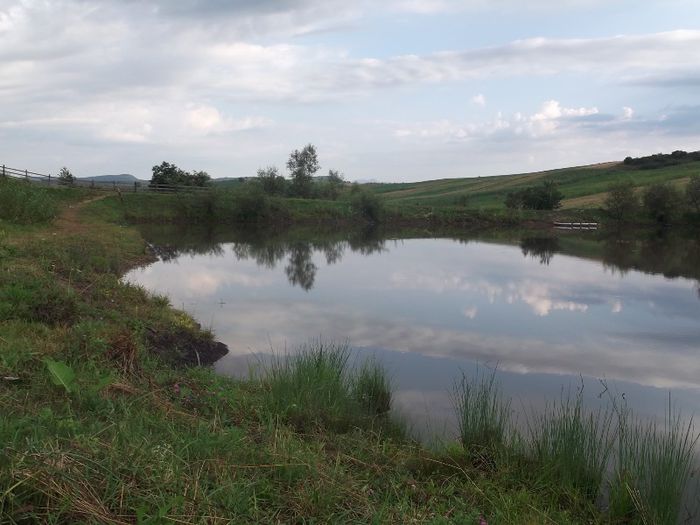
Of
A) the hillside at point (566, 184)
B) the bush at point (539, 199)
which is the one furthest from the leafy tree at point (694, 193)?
the bush at point (539, 199)

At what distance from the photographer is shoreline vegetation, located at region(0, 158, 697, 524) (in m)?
3.60

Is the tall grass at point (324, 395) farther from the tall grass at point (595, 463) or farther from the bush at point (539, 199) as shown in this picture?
the bush at point (539, 199)

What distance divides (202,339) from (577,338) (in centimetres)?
949

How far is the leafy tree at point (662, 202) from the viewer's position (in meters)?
56.6

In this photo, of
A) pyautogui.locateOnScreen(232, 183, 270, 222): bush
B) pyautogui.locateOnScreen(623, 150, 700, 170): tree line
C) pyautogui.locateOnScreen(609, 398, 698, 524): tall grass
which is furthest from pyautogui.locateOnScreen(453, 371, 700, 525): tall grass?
pyautogui.locateOnScreen(623, 150, 700, 170): tree line

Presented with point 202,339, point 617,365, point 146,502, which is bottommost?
point 617,365

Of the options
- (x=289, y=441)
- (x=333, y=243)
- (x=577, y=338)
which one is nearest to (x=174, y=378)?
(x=289, y=441)

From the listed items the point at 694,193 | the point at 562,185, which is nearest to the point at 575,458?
the point at 694,193

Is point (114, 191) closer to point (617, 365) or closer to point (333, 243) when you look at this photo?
point (333, 243)

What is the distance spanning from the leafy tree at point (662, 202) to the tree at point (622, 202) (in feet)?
3.73

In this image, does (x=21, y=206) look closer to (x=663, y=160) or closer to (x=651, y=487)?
(x=651, y=487)

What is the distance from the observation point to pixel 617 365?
41.5 ft

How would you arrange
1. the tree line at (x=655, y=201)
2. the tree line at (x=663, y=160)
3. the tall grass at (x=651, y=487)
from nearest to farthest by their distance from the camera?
the tall grass at (x=651, y=487) < the tree line at (x=655, y=201) < the tree line at (x=663, y=160)

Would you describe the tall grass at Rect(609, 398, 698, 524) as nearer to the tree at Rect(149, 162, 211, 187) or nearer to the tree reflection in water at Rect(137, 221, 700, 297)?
the tree reflection in water at Rect(137, 221, 700, 297)
